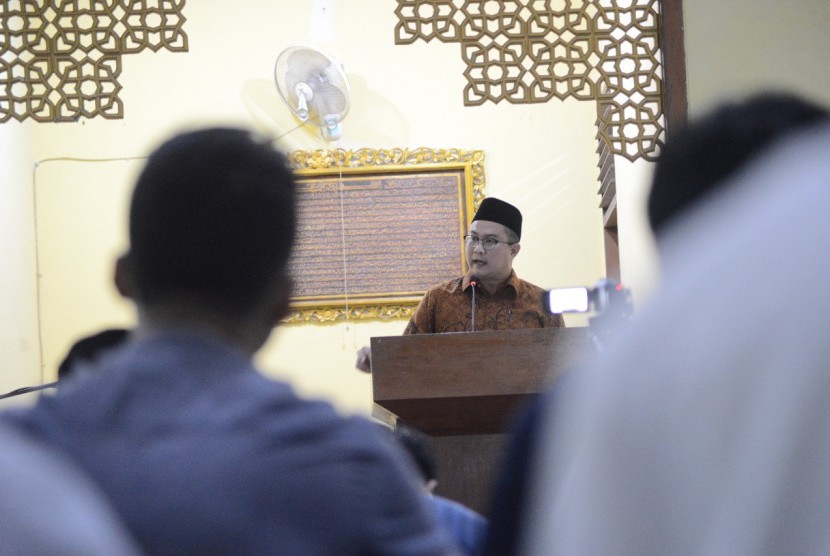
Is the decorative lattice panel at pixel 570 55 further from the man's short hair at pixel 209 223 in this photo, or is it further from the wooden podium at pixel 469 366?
the man's short hair at pixel 209 223

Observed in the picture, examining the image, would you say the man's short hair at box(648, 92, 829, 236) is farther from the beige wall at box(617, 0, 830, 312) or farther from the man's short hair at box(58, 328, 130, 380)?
the beige wall at box(617, 0, 830, 312)

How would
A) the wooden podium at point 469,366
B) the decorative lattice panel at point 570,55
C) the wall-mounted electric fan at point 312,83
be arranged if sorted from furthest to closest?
the wall-mounted electric fan at point 312,83, the decorative lattice panel at point 570,55, the wooden podium at point 469,366

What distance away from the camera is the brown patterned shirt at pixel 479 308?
4215 millimetres

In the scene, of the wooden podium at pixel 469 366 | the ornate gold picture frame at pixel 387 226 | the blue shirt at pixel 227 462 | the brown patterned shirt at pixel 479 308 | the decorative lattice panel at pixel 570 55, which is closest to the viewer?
the blue shirt at pixel 227 462

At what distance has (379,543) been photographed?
3.04 feet

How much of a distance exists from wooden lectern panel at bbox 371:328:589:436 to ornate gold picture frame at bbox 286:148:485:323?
2634mm

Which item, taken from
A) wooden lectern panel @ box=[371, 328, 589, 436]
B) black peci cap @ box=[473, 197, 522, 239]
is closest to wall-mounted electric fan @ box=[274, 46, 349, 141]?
black peci cap @ box=[473, 197, 522, 239]

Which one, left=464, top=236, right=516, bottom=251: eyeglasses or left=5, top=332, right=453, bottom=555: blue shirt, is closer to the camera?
left=5, top=332, right=453, bottom=555: blue shirt

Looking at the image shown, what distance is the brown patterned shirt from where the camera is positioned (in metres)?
4.21

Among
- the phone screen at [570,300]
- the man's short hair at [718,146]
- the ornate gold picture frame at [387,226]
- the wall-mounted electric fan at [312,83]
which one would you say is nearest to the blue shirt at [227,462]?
the man's short hair at [718,146]

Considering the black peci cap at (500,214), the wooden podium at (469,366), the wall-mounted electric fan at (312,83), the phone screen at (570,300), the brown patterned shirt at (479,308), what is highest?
the wall-mounted electric fan at (312,83)

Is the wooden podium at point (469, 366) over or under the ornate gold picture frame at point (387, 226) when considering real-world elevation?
under

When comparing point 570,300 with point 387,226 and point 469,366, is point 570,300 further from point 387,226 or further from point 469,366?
point 387,226

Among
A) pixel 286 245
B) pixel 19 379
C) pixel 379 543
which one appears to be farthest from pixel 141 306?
pixel 19 379
